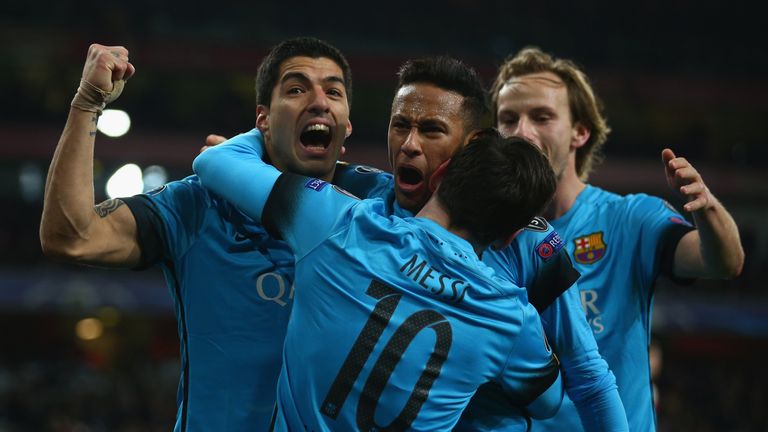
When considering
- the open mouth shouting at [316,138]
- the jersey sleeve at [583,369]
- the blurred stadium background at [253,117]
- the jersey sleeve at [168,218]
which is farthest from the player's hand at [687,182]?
the blurred stadium background at [253,117]

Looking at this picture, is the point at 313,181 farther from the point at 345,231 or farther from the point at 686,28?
the point at 686,28

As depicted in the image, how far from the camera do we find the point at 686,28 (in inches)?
872

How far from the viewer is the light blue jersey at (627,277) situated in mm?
3396

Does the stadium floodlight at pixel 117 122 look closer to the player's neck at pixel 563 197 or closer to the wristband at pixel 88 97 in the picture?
the player's neck at pixel 563 197

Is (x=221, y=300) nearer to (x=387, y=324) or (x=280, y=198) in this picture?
(x=280, y=198)

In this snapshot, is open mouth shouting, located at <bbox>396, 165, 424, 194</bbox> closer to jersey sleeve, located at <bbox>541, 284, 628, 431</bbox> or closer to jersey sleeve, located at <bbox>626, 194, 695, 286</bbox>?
jersey sleeve, located at <bbox>541, 284, 628, 431</bbox>

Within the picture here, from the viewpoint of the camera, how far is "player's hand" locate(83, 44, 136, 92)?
2.62 metres

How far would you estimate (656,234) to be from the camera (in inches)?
136

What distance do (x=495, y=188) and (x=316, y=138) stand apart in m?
0.94

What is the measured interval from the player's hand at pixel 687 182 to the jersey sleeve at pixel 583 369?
0.57 m

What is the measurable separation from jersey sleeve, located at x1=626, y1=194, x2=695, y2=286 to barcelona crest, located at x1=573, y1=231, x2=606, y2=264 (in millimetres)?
149

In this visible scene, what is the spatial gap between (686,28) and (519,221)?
21574 mm

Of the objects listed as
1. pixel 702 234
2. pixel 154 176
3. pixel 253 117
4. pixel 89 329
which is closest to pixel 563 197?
pixel 702 234

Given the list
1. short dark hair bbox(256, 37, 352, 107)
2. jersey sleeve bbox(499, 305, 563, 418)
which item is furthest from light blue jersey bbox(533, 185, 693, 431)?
short dark hair bbox(256, 37, 352, 107)
